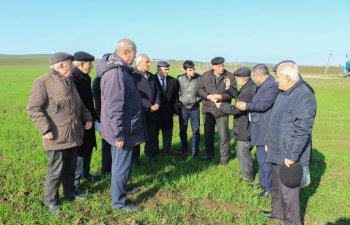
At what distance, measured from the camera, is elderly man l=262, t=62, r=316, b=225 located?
4.08 metres

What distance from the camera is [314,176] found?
22.6 feet

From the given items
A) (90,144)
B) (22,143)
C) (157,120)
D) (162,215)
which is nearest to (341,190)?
(162,215)

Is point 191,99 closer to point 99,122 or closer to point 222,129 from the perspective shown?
point 222,129

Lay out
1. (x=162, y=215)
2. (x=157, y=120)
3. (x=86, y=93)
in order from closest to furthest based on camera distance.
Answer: (x=162, y=215) → (x=86, y=93) → (x=157, y=120)

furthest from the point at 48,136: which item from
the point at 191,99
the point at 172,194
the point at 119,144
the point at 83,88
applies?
the point at 191,99

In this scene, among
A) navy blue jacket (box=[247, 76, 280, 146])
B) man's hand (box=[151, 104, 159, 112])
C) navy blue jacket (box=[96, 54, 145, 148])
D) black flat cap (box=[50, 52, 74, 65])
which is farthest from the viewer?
man's hand (box=[151, 104, 159, 112])

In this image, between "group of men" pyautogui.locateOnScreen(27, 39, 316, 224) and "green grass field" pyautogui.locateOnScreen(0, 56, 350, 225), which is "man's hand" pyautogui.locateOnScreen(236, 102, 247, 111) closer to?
"group of men" pyautogui.locateOnScreen(27, 39, 316, 224)

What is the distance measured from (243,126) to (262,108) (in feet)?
3.43

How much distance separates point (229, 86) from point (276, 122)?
2.56 meters

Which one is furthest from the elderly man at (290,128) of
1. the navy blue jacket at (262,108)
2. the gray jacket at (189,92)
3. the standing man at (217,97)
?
the gray jacket at (189,92)

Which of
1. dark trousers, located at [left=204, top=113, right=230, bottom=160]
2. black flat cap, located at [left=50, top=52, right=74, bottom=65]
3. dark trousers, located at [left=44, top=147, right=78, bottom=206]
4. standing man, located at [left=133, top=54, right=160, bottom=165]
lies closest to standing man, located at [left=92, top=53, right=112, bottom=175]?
standing man, located at [left=133, top=54, right=160, bottom=165]

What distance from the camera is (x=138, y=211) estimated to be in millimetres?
4895

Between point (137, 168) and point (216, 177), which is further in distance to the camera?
point (137, 168)

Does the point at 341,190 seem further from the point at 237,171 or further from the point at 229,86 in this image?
the point at 229,86
